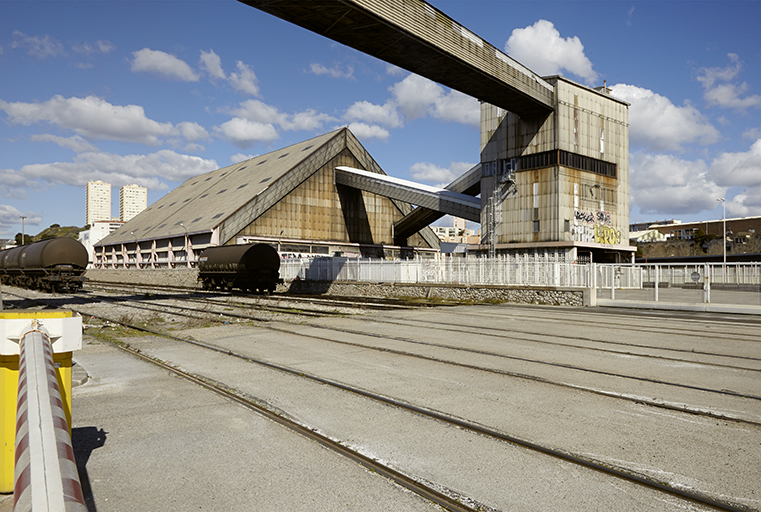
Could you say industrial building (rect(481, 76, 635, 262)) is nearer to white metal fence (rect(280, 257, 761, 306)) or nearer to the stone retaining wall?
white metal fence (rect(280, 257, 761, 306))

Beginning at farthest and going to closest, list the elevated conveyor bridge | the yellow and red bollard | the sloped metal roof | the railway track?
the sloped metal roof, the elevated conveyor bridge, the railway track, the yellow and red bollard

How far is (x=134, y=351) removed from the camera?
11.0 m

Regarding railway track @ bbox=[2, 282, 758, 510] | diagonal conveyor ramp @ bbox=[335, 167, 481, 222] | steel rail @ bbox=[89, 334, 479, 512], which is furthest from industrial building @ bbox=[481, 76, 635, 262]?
steel rail @ bbox=[89, 334, 479, 512]

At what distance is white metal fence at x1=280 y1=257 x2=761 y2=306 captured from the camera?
70.9 ft

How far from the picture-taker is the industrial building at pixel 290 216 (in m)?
55.7

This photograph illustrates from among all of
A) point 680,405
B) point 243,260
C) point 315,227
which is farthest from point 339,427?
point 315,227

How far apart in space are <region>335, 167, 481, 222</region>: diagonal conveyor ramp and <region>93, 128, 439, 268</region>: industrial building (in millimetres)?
2882

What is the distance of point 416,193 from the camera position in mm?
52344

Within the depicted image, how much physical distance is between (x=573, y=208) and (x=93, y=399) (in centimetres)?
4169

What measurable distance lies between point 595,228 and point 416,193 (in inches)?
698

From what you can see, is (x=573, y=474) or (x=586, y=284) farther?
(x=586, y=284)

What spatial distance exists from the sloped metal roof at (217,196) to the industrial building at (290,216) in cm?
22

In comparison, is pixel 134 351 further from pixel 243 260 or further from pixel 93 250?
pixel 93 250

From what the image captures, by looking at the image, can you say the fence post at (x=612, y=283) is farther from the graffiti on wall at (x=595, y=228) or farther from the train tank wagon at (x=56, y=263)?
the train tank wagon at (x=56, y=263)
